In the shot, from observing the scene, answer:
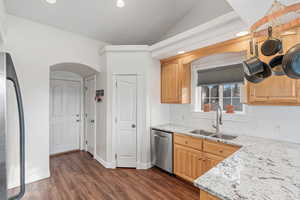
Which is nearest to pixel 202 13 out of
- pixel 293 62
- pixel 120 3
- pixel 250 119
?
pixel 120 3

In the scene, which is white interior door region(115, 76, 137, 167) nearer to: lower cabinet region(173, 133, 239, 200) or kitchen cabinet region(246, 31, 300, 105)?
lower cabinet region(173, 133, 239, 200)

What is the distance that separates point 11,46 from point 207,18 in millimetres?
3744

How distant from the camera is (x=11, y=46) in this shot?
2.59 meters

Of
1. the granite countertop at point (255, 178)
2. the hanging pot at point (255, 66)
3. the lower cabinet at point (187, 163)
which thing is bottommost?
the lower cabinet at point (187, 163)

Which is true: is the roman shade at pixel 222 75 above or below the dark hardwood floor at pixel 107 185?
above

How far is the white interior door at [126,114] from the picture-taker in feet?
10.9

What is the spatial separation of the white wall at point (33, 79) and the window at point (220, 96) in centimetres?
316

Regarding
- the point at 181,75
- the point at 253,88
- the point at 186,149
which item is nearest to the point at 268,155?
the point at 253,88

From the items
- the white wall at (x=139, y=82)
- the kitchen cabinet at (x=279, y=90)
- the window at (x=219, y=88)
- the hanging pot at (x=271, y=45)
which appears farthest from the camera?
the white wall at (x=139, y=82)

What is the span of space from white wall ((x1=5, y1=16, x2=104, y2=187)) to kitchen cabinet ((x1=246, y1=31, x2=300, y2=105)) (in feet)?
12.0

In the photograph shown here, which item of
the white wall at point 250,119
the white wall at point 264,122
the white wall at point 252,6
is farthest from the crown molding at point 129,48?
the white wall at point 252,6

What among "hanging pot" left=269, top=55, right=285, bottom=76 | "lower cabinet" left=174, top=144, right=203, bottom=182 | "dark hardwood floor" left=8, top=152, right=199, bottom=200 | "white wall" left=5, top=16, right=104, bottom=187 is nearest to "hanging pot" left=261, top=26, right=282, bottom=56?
"hanging pot" left=269, top=55, right=285, bottom=76

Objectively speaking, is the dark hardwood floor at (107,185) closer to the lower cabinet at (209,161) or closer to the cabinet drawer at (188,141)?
the lower cabinet at (209,161)

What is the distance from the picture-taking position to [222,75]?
2932 millimetres
